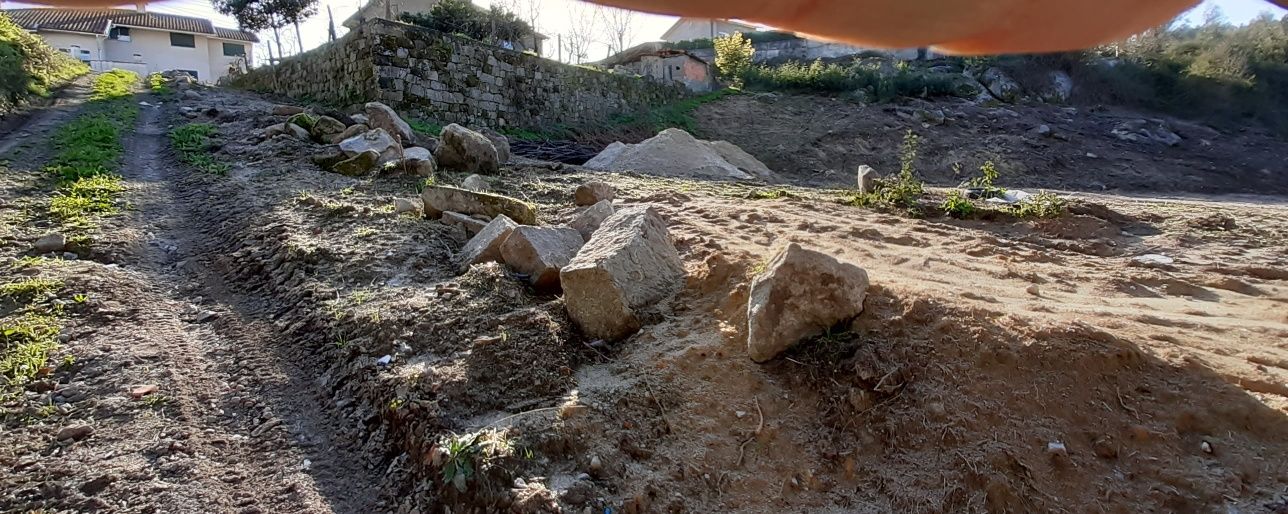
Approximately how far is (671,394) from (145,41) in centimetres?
3354

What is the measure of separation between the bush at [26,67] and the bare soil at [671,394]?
8.56m

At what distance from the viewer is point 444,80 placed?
36.5 ft

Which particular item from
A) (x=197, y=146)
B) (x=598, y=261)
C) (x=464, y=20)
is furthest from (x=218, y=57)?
(x=598, y=261)

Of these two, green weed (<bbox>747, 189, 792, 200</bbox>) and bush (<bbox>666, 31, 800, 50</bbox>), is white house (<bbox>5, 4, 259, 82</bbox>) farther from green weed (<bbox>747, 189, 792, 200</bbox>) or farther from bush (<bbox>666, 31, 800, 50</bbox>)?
green weed (<bbox>747, 189, 792, 200</bbox>)

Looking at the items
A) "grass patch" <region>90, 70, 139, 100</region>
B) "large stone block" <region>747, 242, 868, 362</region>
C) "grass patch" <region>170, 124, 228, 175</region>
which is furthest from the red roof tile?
"large stone block" <region>747, 242, 868, 362</region>

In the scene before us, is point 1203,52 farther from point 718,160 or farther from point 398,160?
point 398,160

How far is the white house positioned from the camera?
76.2 feet

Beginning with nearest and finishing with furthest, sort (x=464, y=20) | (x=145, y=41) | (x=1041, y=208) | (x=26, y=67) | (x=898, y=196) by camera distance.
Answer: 1. (x=1041, y=208)
2. (x=898, y=196)
3. (x=26, y=67)
4. (x=464, y=20)
5. (x=145, y=41)

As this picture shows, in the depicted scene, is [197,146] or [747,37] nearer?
[197,146]

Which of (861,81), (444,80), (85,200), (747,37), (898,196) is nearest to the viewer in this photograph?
(85,200)

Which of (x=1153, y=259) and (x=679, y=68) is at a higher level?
(x=679, y=68)

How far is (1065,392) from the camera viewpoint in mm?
2053

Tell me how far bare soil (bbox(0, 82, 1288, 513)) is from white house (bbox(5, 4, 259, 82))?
75.0ft

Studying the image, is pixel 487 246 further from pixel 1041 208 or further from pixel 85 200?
pixel 1041 208
